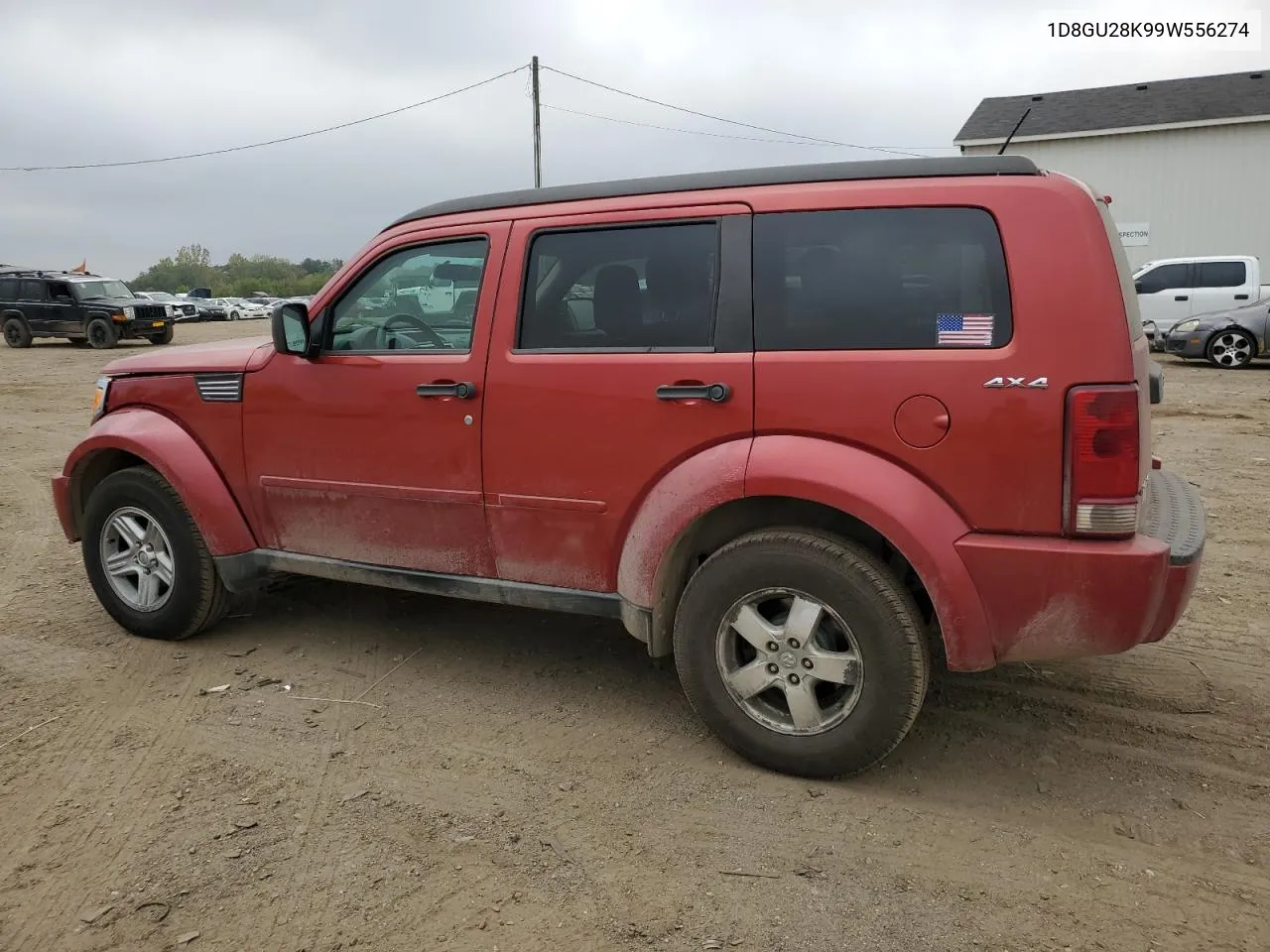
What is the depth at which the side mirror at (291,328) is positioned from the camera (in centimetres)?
391

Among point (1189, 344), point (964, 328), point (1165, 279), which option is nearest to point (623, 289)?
point (964, 328)

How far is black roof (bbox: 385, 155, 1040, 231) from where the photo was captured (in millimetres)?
2936

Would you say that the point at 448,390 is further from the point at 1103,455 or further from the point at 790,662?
the point at 1103,455

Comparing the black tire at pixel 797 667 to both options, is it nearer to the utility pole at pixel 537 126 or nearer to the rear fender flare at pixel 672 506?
the rear fender flare at pixel 672 506

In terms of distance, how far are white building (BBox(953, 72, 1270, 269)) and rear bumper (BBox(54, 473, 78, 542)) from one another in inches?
1012

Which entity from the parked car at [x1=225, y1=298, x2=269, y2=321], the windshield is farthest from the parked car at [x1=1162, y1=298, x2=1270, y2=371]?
the parked car at [x1=225, y1=298, x2=269, y2=321]

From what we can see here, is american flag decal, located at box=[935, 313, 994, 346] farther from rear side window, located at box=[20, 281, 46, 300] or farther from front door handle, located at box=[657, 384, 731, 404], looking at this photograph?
rear side window, located at box=[20, 281, 46, 300]

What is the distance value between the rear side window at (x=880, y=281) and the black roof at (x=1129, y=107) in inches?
1027

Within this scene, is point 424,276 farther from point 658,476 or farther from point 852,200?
point 852,200

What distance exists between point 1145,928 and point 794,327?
192cm

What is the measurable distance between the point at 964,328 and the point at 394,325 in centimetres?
225

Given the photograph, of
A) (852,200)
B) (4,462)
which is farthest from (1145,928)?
(4,462)

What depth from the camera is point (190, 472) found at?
167 inches

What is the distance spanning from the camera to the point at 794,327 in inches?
122
